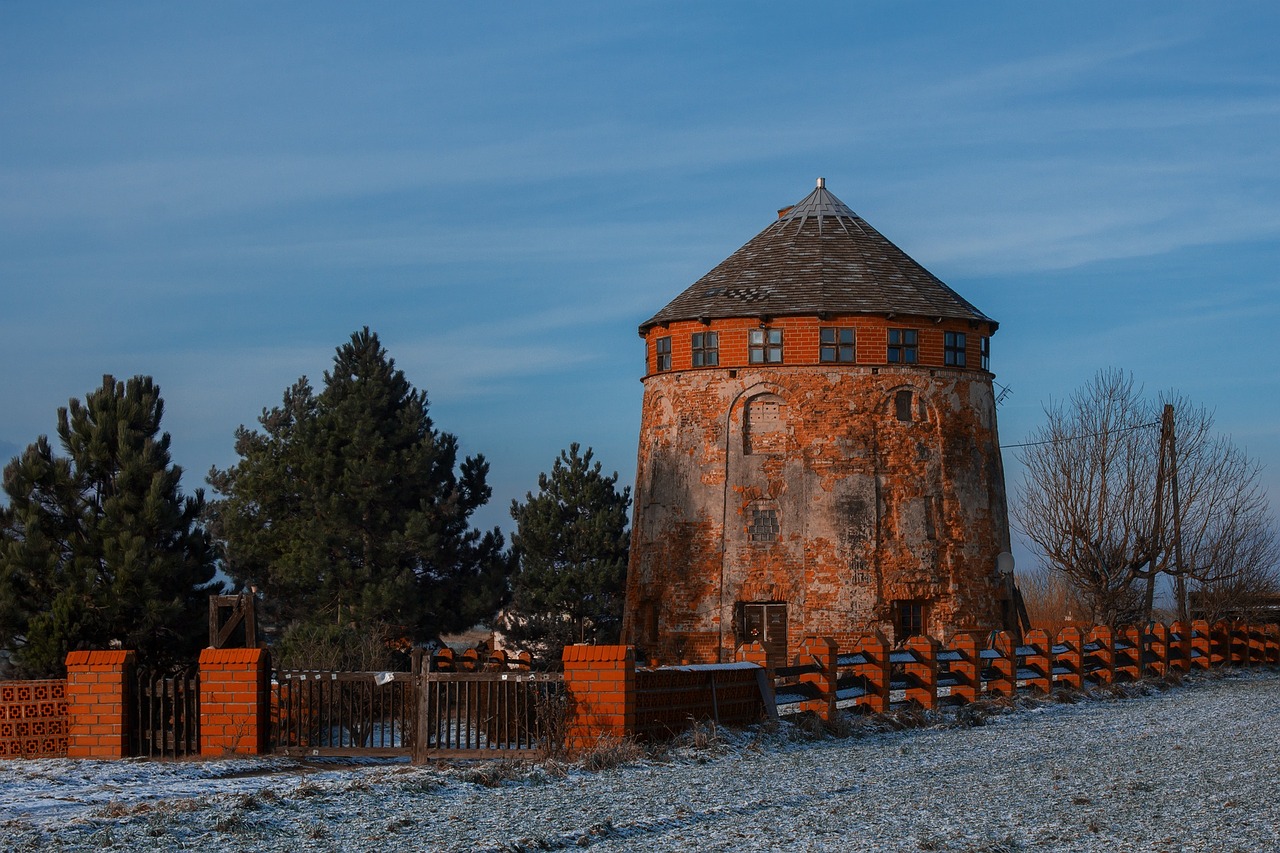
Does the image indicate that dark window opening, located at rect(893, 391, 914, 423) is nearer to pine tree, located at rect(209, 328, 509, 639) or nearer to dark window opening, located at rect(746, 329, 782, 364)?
dark window opening, located at rect(746, 329, 782, 364)

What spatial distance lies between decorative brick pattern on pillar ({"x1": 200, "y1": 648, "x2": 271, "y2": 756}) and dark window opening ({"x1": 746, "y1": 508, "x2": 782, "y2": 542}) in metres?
21.2

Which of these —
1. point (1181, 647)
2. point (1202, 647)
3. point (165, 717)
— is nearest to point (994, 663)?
point (1181, 647)

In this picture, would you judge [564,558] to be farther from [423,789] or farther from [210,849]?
[210,849]

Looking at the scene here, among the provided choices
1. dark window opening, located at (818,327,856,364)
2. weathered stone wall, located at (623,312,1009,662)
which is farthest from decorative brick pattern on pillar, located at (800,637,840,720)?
dark window opening, located at (818,327,856,364)

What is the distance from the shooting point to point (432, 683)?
17.0m

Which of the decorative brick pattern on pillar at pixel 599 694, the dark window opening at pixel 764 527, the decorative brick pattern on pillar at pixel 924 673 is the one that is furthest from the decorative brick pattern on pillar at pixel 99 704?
the dark window opening at pixel 764 527

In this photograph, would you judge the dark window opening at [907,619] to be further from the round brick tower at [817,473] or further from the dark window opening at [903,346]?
the dark window opening at [903,346]

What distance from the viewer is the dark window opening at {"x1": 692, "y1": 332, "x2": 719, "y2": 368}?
38500mm

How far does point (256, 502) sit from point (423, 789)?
2959 centimetres

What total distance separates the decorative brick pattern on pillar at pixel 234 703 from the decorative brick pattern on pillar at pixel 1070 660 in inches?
633

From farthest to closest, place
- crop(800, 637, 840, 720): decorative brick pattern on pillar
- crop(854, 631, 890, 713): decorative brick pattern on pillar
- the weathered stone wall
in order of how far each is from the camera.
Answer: the weathered stone wall → crop(854, 631, 890, 713): decorative brick pattern on pillar → crop(800, 637, 840, 720): decorative brick pattern on pillar

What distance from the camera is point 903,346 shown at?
38.0 meters

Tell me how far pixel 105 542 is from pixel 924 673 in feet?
44.4

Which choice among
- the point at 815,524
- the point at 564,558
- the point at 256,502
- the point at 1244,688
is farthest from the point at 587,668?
the point at 256,502
